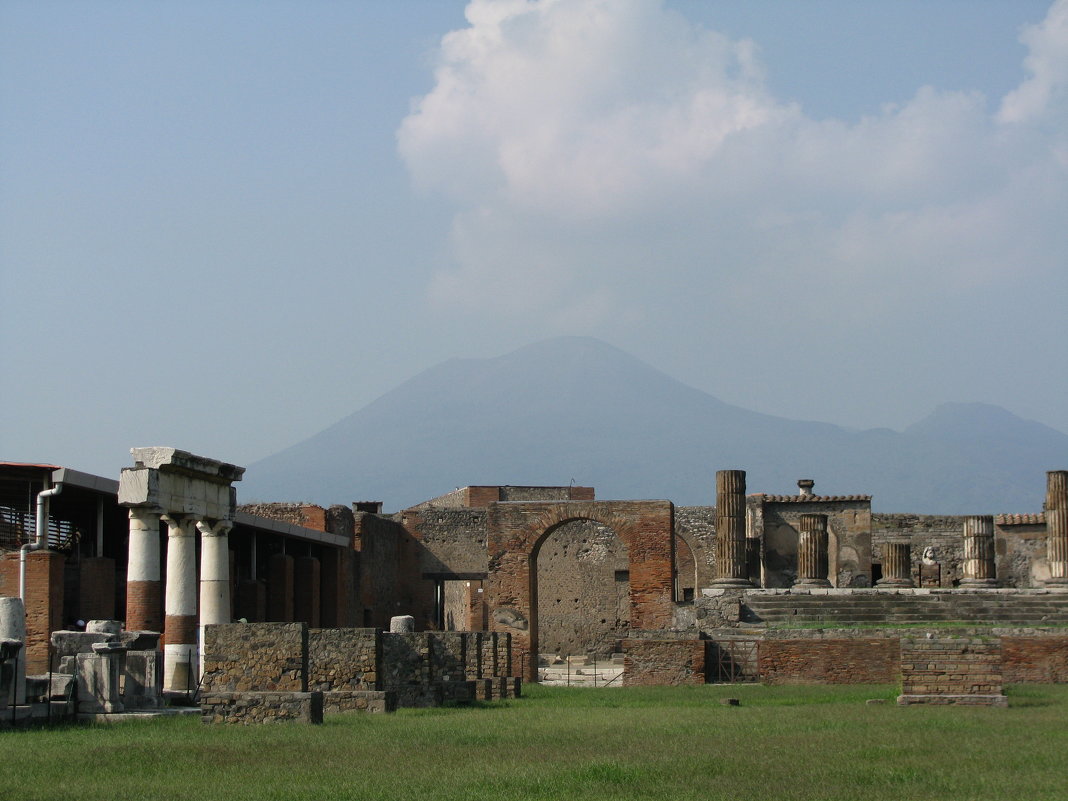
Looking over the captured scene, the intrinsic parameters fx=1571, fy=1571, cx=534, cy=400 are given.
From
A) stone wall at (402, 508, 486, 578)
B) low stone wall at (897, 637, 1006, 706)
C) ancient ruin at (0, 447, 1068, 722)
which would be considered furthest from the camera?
stone wall at (402, 508, 486, 578)

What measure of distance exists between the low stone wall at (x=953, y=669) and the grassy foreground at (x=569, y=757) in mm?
920

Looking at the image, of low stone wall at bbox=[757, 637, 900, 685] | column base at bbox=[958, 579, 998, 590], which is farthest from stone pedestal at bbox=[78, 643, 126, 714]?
column base at bbox=[958, 579, 998, 590]

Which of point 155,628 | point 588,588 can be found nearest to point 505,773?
point 155,628

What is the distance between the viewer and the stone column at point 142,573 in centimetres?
2067

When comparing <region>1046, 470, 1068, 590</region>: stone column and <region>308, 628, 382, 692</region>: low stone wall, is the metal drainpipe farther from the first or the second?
<region>1046, 470, 1068, 590</region>: stone column

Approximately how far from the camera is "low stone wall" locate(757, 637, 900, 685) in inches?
985

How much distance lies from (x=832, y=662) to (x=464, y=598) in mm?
23239

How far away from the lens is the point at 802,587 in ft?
115

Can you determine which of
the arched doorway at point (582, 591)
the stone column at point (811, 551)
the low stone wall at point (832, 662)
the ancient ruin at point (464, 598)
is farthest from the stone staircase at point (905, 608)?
the arched doorway at point (582, 591)

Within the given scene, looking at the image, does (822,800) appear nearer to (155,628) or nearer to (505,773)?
(505,773)

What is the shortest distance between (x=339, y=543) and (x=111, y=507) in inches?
381

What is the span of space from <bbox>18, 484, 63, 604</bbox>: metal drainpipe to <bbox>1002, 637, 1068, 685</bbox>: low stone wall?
14.9 meters

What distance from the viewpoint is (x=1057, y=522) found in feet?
119

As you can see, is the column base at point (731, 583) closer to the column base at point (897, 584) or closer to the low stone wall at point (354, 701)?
the column base at point (897, 584)
